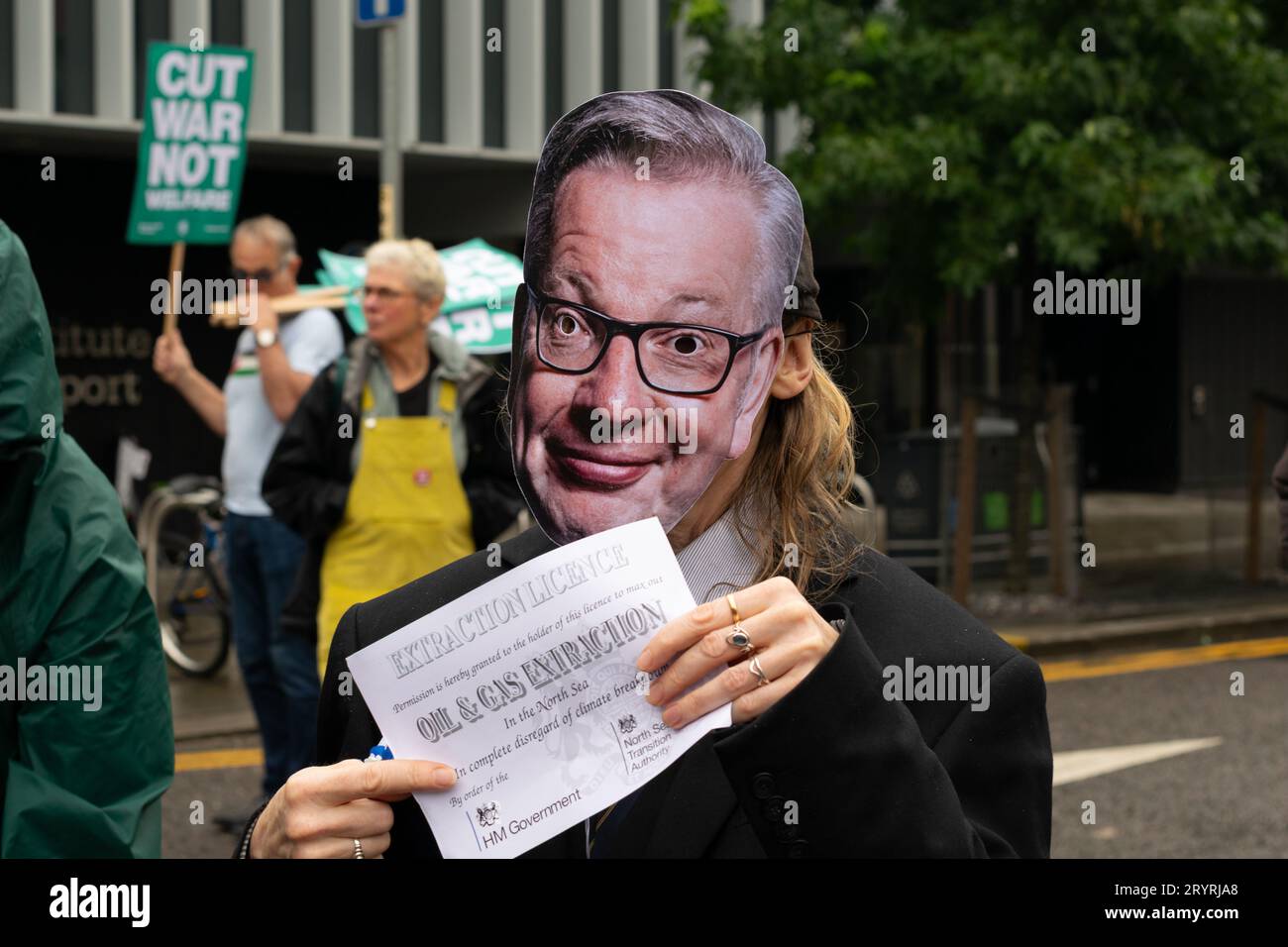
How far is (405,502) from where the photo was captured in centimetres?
513

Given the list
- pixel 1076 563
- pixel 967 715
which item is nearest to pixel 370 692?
pixel 967 715

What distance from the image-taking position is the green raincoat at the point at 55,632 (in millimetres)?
2375

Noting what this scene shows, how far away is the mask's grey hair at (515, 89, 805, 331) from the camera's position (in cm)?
163

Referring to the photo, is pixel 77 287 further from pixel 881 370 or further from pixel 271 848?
pixel 271 848

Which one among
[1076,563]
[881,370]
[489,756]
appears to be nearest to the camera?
[489,756]

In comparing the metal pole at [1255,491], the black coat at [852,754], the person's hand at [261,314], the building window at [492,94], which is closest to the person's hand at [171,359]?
the person's hand at [261,314]

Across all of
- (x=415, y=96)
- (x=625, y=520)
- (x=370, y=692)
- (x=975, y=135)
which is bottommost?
(x=370, y=692)

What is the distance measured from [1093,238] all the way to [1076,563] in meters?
3.35

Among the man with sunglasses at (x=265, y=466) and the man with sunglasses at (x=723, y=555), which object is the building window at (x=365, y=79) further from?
the man with sunglasses at (x=723, y=555)

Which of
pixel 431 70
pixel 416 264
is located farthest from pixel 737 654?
pixel 431 70

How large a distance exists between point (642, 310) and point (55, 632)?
1203mm

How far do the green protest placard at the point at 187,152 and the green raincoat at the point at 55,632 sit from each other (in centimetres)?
624

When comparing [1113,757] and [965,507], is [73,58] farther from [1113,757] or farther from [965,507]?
[1113,757]
